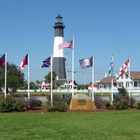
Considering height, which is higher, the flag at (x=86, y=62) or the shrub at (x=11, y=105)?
the flag at (x=86, y=62)

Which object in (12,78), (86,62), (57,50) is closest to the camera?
(86,62)

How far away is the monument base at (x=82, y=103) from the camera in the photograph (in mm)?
35094

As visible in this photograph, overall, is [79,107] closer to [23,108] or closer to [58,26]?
[23,108]

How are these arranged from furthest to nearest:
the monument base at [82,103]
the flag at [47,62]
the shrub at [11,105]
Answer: the flag at [47,62] < the monument base at [82,103] < the shrub at [11,105]

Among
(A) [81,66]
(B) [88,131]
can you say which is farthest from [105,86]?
(B) [88,131]

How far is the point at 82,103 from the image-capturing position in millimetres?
35781

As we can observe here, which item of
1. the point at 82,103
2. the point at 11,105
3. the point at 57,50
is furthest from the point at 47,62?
the point at 57,50

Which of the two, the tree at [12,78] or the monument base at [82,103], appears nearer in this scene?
the monument base at [82,103]

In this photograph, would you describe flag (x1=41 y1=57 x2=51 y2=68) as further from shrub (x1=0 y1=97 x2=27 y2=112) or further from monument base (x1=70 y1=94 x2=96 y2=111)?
shrub (x1=0 y1=97 x2=27 y2=112)

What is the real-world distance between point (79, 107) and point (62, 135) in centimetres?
1835

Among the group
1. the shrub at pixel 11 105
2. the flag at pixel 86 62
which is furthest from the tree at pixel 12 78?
the shrub at pixel 11 105

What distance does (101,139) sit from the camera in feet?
52.4

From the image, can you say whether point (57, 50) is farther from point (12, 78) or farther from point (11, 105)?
point (11, 105)

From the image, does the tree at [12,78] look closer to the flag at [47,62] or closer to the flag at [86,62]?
the flag at [86,62]
